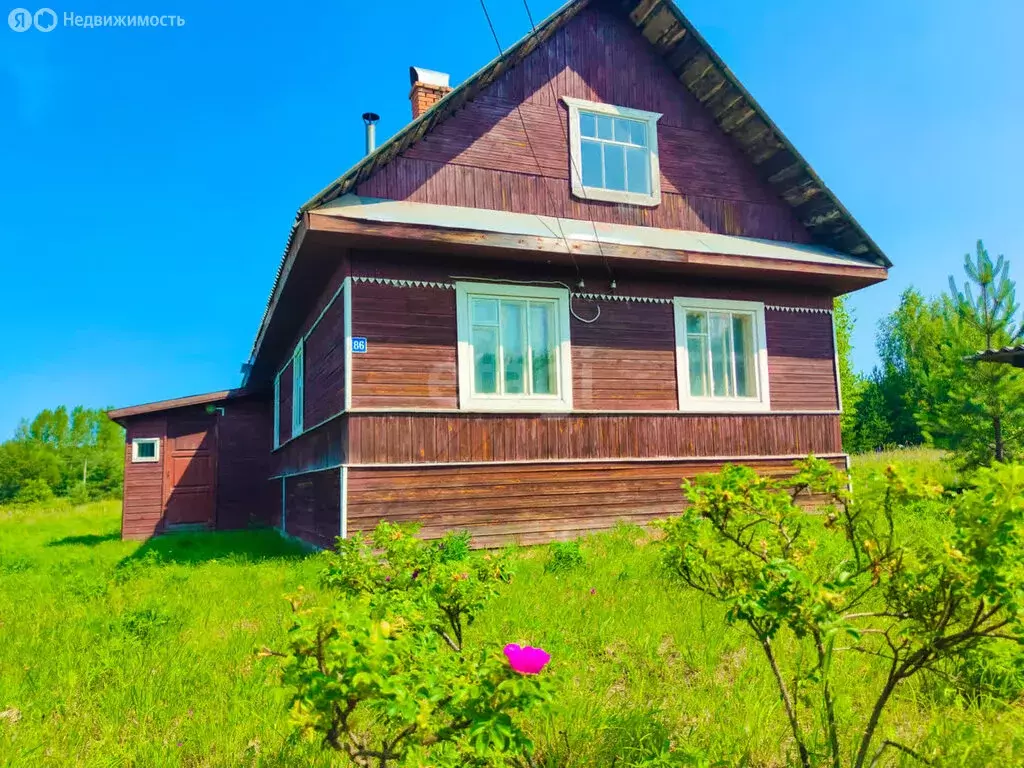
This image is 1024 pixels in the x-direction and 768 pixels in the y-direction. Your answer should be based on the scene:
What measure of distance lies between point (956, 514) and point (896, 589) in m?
0.36

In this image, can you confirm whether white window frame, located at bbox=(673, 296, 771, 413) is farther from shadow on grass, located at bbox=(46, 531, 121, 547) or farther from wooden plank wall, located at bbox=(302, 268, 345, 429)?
shadow on grass, located at bbox=(46, 531, 121, 547)

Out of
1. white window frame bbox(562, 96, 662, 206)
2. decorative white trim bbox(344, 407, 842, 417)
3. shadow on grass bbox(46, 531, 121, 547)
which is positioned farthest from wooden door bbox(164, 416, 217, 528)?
white window frame bbox(562, 96, 662, 206)

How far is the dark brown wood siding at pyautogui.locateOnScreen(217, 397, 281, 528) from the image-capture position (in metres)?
15.9

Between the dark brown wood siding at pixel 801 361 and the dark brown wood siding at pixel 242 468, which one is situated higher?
the dark brown wood siding at pixel 801 361

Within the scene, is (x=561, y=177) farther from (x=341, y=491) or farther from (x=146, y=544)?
(x=146, y=544)

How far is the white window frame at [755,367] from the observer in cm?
976

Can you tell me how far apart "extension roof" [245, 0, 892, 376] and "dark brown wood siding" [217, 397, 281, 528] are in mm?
6032

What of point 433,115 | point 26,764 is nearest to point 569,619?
point 26,764

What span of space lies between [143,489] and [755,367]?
1321 centimetres

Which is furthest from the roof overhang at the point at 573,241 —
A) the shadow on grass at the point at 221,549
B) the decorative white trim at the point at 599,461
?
Result: the shadow on grass at the point at 221,549

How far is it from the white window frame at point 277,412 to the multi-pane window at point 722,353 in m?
9.05

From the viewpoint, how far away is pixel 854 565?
8.35 ft

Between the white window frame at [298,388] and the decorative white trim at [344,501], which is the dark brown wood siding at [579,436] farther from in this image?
the white window frame at [298,388]

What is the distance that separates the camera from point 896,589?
93.9 inches
